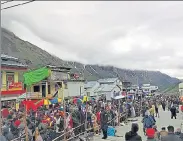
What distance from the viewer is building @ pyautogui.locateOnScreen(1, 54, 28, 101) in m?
40.5

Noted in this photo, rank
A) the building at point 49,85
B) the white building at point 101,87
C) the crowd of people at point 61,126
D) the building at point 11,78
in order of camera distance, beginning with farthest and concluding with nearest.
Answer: the white building at point 101,87 → the building at point 49,85 → the building at point 11,78 → the crowd of people at point 61,126

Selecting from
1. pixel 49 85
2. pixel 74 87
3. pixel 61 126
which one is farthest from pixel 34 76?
pixel 74 87

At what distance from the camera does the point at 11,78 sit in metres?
43.1

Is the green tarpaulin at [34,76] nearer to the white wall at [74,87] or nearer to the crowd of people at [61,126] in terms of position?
the crowd of people at [61,126]

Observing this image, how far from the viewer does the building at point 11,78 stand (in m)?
40.5

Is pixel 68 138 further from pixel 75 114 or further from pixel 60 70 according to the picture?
pixel 60 70

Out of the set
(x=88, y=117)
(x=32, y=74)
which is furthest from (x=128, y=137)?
(x=88, y=117)

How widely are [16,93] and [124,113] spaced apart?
17.4 meters

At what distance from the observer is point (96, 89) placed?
93.3 m

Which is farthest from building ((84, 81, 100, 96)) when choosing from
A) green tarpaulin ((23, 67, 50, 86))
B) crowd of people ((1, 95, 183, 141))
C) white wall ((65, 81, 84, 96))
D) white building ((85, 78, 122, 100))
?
green tarpaulin ((23, 67, 50, 86))

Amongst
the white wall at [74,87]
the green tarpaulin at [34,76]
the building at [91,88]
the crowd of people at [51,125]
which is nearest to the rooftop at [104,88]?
the building at [91,88]

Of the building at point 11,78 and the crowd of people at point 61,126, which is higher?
the building at point 11,78

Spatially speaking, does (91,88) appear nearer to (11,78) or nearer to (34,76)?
(11,78)

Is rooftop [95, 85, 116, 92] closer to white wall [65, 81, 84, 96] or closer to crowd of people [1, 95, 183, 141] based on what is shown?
white wall [65, 81, 84, 96]
